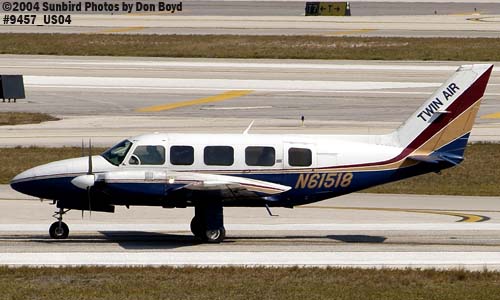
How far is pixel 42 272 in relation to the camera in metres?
20.1

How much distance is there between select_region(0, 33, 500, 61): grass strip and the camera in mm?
67250

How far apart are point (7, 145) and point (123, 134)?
14.6ft

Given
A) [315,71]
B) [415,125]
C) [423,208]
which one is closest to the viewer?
[415,125]

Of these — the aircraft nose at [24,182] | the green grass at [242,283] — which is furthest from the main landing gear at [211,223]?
A: the green grass at [242,283]

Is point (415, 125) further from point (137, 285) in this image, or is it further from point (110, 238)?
point (137, 285)

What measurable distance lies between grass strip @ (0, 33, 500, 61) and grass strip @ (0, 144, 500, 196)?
27.9m

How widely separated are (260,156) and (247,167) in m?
0.37

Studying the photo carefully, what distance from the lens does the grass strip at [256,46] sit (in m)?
67.2

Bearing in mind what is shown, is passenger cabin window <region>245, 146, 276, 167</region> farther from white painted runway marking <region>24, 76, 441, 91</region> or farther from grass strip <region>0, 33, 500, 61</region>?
grass strip <region>0, 33, 500, 61</region>

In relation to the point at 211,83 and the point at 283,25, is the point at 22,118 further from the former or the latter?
the point at 283,25

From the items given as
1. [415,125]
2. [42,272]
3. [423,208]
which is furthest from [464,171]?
[42,272]

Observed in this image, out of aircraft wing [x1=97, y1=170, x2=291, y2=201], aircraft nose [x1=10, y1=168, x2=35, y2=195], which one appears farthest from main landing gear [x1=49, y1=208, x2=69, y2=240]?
aircraft wing [x1=97, y1=170, x2=291, y2=201]

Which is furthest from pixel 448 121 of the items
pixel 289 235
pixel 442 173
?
pixel 442 173

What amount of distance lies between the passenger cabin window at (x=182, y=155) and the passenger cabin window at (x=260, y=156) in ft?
3.86
